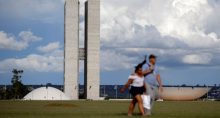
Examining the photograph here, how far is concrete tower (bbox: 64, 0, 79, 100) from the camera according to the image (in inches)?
3477

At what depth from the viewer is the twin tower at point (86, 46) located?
87.9 meters

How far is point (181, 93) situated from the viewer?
261 feet

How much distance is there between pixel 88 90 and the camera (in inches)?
3457

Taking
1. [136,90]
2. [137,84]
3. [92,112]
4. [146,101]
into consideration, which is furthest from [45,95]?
[137,84]

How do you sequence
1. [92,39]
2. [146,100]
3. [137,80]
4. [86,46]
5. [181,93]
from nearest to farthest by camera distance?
[137,80], [146,100], [181,93], [92,39], [86,46]

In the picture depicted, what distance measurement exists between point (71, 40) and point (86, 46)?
260 centimetres

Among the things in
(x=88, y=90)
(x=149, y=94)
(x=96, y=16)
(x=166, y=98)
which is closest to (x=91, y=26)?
(x=96, y=16)

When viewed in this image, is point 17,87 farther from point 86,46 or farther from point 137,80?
point 137,80

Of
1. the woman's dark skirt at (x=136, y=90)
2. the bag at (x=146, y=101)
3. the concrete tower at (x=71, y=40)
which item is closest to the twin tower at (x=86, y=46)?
the concrete tower at (x=71, y=40)

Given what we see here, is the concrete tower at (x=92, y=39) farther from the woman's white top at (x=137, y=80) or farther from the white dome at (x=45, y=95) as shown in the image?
the woman's white top at (x=137, y=80)

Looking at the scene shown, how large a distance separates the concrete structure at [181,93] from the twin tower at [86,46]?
12671 millimetres

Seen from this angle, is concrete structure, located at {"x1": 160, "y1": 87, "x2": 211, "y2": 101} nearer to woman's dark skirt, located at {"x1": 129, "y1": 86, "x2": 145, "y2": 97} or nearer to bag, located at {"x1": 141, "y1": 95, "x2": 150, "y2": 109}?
bag, located at {"x1": 141, "y1": 95, "x2": 150, "y2": 109}

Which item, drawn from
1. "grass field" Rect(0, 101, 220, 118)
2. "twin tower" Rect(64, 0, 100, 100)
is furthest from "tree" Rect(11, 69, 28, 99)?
"grass field" Rect(0, 101, 220, 118)

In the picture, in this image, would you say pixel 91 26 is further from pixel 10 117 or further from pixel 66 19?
pixel 10 117
